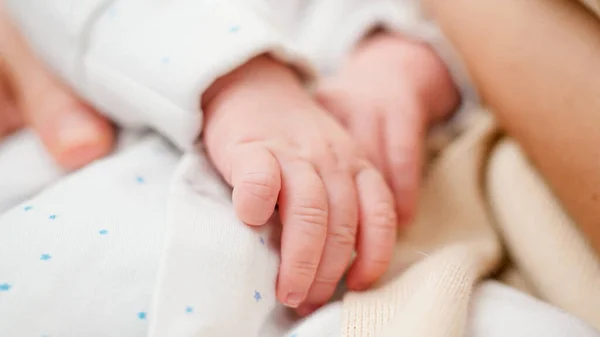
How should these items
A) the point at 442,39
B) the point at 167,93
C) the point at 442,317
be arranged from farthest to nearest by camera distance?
the point at 442,39 < the point at 167,93 < the point at 442,317

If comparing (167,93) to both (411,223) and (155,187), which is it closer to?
(155,187)

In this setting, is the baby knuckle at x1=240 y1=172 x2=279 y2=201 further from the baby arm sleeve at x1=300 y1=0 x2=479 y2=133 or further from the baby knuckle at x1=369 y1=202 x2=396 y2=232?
the baby arm sleeve at x1=300 y1=0 x2=479 y2=133

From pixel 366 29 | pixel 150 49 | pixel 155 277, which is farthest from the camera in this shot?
pixel 366 29

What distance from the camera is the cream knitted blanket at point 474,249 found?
348 millimetres

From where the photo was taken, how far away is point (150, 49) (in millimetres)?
459

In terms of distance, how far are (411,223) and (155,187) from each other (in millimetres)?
205

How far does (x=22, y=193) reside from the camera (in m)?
0.44

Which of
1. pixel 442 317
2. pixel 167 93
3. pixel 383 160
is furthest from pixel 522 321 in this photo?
pixel 167 93

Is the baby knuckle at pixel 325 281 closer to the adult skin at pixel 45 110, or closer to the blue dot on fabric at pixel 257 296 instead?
the blue dot on fabric at pixel 257 296

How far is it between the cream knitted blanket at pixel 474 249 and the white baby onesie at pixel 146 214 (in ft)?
0.08

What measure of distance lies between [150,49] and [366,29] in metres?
0.25

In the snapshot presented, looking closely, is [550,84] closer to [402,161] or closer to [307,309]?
[402,161]

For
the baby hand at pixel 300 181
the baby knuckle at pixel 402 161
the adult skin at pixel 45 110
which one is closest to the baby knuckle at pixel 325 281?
the baby hand at pixel 300 181

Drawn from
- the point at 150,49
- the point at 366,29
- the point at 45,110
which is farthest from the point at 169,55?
the point at 366,29
